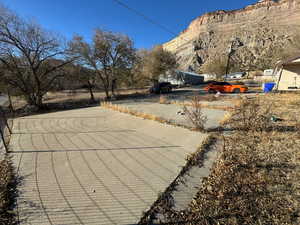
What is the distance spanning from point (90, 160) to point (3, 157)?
2251 millimetres

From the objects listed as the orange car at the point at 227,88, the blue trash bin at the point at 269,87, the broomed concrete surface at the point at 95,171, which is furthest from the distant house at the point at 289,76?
the broomed concrete surface at the point at 95,171

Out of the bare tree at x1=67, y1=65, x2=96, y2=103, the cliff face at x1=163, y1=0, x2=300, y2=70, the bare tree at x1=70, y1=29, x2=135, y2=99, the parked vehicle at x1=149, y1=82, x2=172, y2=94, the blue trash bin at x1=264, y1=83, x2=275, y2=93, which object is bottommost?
the blue trash bin at x1=264, y1=83, x2=275, y2=93

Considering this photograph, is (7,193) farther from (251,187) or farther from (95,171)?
(251,187)

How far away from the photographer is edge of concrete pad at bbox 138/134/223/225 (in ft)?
5.45

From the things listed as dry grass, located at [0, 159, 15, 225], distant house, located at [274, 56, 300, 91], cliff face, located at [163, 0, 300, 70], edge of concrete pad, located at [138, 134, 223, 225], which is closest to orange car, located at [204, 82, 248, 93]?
distant house, located at [274, 56, 300, 91]

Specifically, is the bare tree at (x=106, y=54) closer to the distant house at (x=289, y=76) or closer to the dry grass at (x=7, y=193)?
the dry grass at (x=7, y=193)

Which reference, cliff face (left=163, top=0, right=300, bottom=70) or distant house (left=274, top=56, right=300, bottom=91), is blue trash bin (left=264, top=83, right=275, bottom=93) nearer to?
distant house (left=274, top=56, right=300, bottom=91)

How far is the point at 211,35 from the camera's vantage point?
247ft

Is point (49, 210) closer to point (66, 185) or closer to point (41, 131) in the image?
point (66, 185)

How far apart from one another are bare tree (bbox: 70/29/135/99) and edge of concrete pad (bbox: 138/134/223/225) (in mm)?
15562

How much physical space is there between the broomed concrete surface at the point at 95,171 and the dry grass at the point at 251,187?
2.15 feet

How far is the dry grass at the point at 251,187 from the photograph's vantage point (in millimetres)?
1587

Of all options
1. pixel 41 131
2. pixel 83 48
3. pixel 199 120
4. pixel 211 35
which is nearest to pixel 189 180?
pixel 199 120

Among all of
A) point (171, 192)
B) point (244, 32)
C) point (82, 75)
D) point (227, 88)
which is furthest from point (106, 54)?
Answer: point (244, 32)
